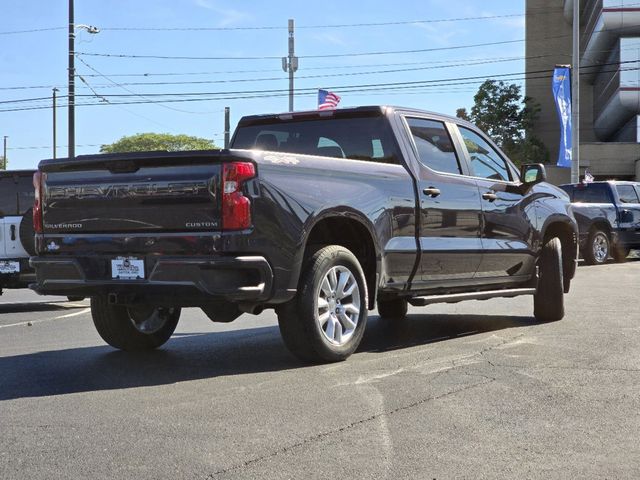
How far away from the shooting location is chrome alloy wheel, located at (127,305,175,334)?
714 centimetres

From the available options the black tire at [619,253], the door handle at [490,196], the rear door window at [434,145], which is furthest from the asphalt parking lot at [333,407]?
the black tire at [619,253]

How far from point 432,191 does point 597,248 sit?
13.5m

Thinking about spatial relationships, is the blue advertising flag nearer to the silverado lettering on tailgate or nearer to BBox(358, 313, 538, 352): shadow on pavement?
BBox(358, 313, 538, 352): shadow on pavement

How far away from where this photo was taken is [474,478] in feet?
11.8

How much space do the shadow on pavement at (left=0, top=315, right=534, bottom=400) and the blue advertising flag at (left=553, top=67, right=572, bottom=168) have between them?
24.5 meters

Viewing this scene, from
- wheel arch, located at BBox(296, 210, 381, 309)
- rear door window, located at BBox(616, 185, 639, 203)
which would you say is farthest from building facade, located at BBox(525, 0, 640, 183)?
wheel arch, located at BBox(296, 210, 381, 309)

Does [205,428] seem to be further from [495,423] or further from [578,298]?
[578,298]

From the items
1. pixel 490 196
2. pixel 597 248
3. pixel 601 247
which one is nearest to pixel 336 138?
pixel 490 196

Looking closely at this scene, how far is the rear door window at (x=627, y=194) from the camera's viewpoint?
20078 mm

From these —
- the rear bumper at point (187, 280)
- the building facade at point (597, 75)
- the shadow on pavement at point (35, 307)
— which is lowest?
the shadow on pavement at point (35, 307)

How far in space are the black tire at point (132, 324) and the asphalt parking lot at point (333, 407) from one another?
17 cm

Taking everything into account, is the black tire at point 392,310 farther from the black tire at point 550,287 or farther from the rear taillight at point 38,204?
the rear taillight at point 38,204

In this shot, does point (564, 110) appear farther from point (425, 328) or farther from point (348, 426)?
point (348, 426)

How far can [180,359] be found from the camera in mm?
6766
